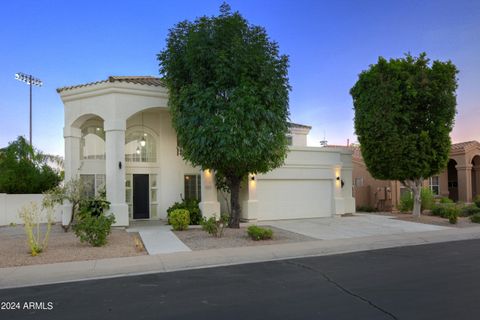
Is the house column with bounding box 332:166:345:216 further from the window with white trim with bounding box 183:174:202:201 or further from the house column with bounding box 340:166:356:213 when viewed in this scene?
the window with white trim with bounding box 183:174:202:201

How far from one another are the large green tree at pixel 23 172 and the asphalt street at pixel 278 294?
40.4ft

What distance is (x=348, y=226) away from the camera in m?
16.3

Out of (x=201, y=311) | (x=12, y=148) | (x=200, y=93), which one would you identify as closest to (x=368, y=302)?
(x=201, y=311)

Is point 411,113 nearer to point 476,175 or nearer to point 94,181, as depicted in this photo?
point 94,181

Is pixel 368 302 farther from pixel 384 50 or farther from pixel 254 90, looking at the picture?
pixel 384 50

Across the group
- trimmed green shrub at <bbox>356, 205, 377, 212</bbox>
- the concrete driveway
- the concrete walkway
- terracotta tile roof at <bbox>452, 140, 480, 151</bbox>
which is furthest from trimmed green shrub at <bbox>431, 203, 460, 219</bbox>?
the concrete walkway

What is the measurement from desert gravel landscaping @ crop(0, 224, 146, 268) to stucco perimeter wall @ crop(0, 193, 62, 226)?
3.85 meters

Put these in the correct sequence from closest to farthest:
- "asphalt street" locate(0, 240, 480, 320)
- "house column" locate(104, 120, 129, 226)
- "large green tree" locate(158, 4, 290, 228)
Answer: "asphalt street" locate(0, 240, 480, 320) → "large green tree" locate(158, 4, 290, 228) → "house column" locate(104, 120, 129, 226)

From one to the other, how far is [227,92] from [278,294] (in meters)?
8.22

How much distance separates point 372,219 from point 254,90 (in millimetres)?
9519

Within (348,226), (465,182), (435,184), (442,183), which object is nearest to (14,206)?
(348,226)

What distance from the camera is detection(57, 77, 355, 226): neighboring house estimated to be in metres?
15.8

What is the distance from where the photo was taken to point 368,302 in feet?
20.4

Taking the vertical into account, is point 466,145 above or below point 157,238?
above
